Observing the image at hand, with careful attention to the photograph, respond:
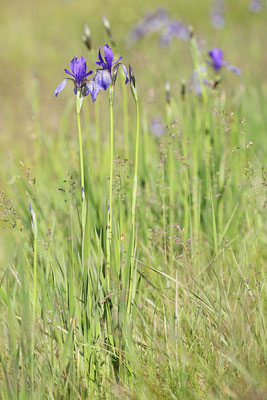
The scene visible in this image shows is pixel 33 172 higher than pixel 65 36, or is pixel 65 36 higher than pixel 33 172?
pixel 65 36

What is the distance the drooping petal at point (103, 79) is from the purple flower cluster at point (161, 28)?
14.2 ft

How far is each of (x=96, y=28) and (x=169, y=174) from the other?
316 inches

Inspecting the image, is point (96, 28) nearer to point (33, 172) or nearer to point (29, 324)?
point (33, 172)

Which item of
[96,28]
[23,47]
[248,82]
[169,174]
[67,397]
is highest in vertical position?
[96,28]

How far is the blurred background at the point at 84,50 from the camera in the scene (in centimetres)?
449

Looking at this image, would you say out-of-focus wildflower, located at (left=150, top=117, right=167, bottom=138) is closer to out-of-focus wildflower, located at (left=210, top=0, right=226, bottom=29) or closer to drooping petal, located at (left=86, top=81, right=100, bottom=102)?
drooping petal, located at (left=86, top=81, right=100, bottom=102)

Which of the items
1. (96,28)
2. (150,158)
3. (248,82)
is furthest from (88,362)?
(96,28)

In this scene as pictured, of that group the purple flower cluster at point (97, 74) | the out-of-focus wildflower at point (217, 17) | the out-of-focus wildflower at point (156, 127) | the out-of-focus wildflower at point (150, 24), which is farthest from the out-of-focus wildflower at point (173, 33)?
the purple flower cluster at point (97, 74)

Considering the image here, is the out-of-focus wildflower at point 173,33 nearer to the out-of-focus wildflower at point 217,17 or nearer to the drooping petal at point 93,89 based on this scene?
the out-of-focus wildflower at point 217,17

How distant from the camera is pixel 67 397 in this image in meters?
1.52

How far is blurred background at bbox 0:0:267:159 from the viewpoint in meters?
4.49

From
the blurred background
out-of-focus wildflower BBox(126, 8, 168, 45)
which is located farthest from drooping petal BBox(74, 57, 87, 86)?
out-of-focus wildflower BBox(126, 8, 168, 45)

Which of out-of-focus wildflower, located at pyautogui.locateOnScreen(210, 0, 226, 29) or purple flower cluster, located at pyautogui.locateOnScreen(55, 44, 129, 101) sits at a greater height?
out-of-focus wildflower, located at pyautogui.locateOnScreen(210, 0, 226, 29)

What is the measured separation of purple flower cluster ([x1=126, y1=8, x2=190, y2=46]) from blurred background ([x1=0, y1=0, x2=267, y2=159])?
0.38ft
